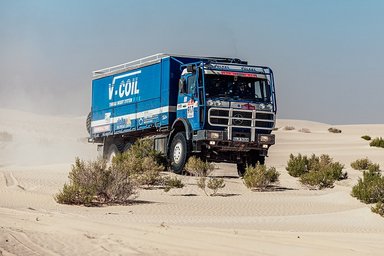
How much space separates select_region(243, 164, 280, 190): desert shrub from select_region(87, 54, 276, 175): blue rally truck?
1810 mm

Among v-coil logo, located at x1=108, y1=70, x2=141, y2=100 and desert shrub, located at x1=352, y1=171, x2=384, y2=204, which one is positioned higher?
v-coil logo, located at x1=108, y1=70, x2=141, y2=100

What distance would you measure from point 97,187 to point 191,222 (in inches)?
144

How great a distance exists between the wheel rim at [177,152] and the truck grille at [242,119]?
1.73 metres

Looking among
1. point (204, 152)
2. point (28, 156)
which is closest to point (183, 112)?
point (204, 152)

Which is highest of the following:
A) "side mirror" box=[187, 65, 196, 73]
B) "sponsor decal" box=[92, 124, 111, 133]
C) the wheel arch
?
"side mirror" box=[187, 65, 196, 73]

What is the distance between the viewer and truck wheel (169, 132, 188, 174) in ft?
74.3

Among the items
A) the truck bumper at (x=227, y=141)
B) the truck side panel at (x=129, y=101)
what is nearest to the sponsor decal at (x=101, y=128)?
the truck side panel at (x=129, y=101)

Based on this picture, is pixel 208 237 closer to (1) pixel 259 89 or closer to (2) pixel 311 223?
(2) pixel 311 223

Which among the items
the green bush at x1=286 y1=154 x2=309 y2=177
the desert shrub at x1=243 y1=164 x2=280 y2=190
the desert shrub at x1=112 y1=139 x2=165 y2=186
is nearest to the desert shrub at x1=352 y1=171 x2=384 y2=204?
the desert shrub at x1=243 y1=164 x2=280 y2=190

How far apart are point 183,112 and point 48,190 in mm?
5655

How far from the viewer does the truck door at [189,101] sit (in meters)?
22.0

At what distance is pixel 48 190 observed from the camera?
61.9 feet

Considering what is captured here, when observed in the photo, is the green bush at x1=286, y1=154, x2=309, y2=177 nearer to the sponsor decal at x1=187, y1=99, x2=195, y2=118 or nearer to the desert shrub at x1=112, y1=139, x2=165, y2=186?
the sponsor decal at x1=187, y1=99, x2=195, y2=118

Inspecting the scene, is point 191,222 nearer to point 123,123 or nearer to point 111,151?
point 123,123
